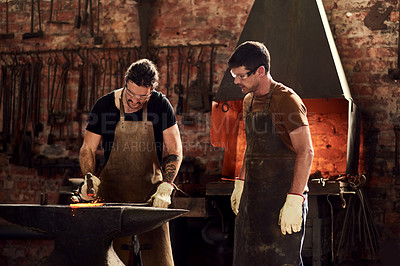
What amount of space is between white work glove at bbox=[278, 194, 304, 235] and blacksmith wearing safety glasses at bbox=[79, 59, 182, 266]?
0.76m

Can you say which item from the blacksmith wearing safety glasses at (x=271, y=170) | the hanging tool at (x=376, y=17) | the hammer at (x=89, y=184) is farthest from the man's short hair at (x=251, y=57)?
the hanging tool at (x=376, y=17)

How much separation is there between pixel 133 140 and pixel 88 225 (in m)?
0.97

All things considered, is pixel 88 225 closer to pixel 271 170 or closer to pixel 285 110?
pixel 271 170

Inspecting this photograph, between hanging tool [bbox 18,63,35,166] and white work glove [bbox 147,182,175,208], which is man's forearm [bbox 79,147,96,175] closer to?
white work glove [bbox 147,182,175,208]

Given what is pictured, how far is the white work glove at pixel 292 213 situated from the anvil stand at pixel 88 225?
1.87 ft

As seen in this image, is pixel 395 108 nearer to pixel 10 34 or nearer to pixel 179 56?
pixel 179 56

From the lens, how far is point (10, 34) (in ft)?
19.9

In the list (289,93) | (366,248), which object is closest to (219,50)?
(366,248)

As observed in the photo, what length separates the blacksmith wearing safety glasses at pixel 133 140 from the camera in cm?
332

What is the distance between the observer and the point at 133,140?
3451 millimetres

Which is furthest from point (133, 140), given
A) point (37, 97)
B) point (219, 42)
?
point (37, 97)

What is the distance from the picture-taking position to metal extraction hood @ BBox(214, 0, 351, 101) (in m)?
4.61

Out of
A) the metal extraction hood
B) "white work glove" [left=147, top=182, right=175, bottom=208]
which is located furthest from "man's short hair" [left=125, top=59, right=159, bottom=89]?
the metal extraction hood

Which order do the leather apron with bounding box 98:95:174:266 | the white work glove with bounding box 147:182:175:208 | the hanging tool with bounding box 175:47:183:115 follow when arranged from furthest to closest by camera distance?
the hanging tool with bounding box 175:47:183:115
the leather apron with bounding box 98:95:174:266
the white work glove with bounding box 147:182:175:208
